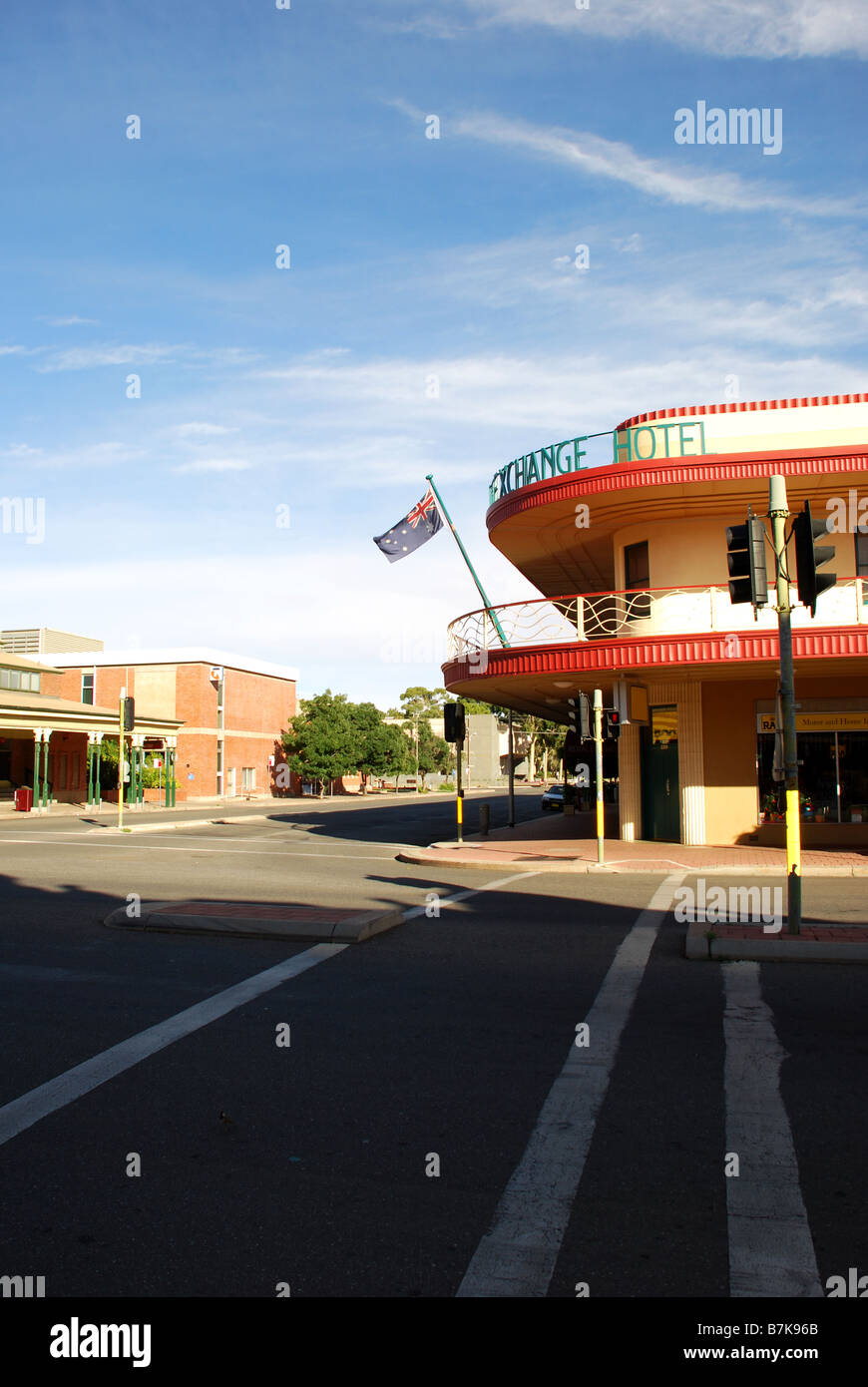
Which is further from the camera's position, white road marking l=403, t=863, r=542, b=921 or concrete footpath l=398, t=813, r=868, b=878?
concrete footpath l=398, t=813, r=868, b=878

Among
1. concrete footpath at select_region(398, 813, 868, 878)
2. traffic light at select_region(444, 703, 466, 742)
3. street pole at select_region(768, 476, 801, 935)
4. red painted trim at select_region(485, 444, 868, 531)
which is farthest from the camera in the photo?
traffic light at select_region(444, 703, 466, 742)

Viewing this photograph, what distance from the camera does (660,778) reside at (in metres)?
23.6

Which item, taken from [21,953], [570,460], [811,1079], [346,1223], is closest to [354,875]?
[21,953]

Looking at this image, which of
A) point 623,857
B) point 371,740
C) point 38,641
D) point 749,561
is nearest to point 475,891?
point 623,857

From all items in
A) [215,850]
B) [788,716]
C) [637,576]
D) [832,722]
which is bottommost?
[215,850]

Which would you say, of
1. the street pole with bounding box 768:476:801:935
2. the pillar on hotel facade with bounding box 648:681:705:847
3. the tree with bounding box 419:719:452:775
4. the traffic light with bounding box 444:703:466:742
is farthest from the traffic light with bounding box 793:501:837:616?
the tree with bounding box 419:719:452:775

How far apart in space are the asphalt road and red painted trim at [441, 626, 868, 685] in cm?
1017

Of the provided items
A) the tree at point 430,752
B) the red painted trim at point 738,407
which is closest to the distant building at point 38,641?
the tree at point 430,752

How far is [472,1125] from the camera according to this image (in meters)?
5.29

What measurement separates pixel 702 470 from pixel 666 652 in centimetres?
356

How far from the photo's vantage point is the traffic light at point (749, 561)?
1048 cm

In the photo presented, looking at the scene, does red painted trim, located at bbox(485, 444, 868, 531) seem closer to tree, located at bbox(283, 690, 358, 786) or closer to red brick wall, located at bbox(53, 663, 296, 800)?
red brick wall, located at bbox(53, 663, 296, 800)

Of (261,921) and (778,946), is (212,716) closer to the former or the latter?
(261,921)

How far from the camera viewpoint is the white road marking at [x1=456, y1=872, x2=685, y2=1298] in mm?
3764
